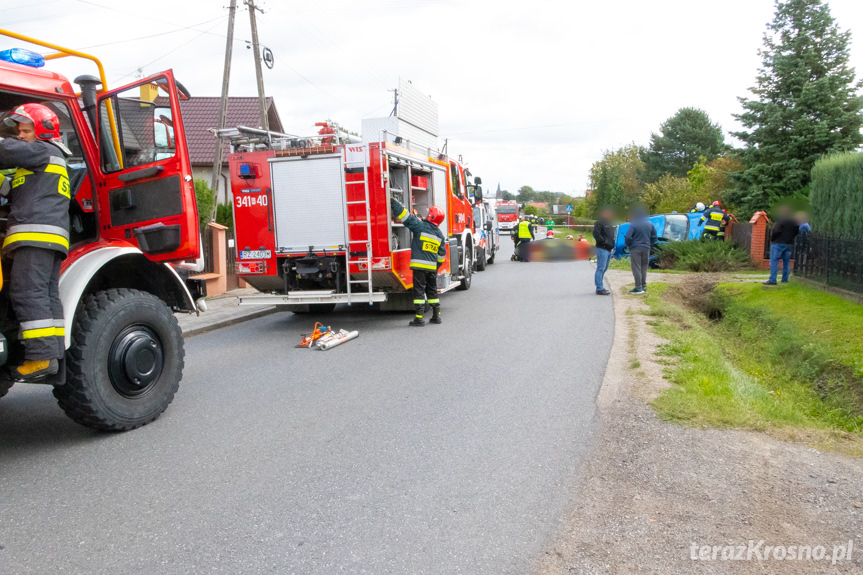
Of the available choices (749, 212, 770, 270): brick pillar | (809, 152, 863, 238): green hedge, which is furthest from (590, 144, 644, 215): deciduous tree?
(809, 152, 863, 238): green hedge

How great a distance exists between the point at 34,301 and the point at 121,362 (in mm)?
929

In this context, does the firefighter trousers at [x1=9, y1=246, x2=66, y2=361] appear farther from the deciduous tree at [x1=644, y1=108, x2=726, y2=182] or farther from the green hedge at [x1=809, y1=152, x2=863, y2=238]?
the deciduous tree at [x1=644, y1=108, x2=726, y2=182]

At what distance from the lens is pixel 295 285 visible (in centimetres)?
1018

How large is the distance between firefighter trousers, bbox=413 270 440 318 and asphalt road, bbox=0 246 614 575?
7.47 ft

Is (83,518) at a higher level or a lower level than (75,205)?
lower

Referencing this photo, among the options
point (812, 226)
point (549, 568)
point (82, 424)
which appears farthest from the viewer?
point (812, 226)

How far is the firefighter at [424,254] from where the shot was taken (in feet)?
32.8

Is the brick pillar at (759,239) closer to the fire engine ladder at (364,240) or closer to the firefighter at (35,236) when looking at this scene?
the fire engine ladder at (364,240)

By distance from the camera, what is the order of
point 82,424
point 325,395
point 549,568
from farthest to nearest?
point 325,395 < point 82,424 < point 549,568

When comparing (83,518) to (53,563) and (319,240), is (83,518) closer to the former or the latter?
(53,563)

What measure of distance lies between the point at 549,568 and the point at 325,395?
353 centimetres

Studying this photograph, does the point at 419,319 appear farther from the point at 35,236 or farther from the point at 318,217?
the point at 35,236

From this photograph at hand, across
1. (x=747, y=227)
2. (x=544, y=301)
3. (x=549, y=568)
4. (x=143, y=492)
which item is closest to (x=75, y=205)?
(x=143, y=492)

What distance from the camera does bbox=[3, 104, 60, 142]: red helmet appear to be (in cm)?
423
